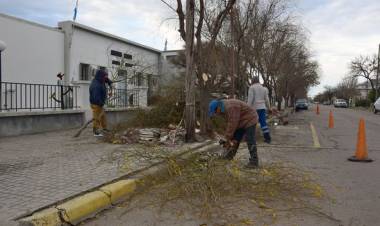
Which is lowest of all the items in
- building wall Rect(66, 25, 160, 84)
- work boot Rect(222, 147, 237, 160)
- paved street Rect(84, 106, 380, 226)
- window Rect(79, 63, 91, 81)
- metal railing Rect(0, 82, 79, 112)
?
paved street Rect(84, 106, 380, 226)

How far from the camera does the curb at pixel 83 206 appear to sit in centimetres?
430

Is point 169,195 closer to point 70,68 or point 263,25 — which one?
point 70,68

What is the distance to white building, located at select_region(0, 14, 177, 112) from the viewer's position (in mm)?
16219

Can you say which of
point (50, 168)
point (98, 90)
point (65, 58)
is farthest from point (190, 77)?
point (65, 58)

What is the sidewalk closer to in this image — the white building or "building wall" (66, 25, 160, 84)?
the white building

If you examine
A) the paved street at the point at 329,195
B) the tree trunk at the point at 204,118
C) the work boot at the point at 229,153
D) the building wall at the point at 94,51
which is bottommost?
the paved street at the point at 329,195

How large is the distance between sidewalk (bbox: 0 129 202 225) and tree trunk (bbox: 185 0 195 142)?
148 centimetres

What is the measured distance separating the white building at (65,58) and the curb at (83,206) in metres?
7.12

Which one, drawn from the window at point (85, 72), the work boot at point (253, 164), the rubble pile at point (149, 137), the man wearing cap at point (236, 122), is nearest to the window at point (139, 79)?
the window at point (85, 72)

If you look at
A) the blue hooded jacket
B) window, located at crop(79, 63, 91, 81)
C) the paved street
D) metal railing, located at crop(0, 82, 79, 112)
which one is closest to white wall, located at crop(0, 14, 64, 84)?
window, located at crop(79, 63, 91, 81)

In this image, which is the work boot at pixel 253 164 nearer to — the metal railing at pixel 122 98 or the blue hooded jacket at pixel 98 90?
the blue hooded jacket at pixel 98 90

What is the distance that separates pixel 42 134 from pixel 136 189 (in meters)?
6.46

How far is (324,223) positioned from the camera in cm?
472

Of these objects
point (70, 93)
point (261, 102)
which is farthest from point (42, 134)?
point (261, 102)
